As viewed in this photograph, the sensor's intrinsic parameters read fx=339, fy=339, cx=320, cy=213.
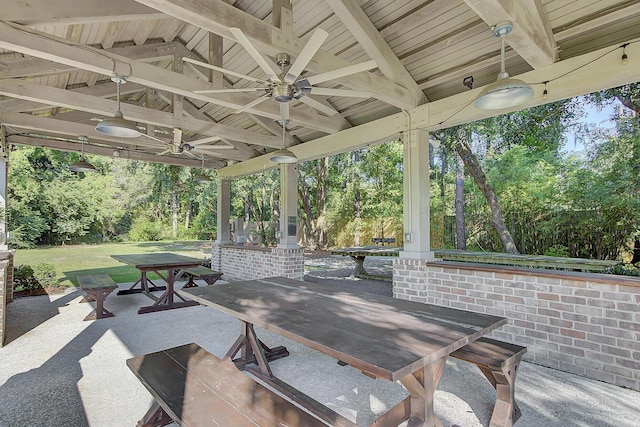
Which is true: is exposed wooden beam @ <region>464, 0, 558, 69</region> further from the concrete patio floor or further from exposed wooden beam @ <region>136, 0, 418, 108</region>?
the concrete patio floor

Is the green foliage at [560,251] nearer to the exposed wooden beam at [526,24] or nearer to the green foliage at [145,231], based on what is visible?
the exposed wooden beam at [526,24]

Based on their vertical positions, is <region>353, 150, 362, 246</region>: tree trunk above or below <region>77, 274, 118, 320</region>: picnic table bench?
above

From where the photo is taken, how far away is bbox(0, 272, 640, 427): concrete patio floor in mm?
2320

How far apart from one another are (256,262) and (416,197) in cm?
413

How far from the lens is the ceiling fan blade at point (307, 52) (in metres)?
2.41

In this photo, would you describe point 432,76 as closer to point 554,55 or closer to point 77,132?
point 554,55

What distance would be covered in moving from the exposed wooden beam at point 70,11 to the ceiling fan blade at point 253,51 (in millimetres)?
1480

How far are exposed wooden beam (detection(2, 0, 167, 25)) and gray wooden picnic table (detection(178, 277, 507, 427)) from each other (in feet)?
8.54

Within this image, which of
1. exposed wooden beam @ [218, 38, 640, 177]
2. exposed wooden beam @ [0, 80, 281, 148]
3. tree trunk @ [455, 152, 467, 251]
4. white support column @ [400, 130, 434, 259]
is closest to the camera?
exposed wooden beam @ [218, 38, 640, 177]

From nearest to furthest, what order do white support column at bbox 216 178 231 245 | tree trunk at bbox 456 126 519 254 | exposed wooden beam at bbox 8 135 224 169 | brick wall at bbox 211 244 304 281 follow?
exposed wooden beam at bbox 8 135 224 169
brick wall at bbox 211 244 304 281
tree trunk at bbox 456 126 519 254
white support column at bbox 216 178 231 245

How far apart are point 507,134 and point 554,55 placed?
596 cm

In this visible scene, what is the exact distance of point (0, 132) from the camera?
5055mm

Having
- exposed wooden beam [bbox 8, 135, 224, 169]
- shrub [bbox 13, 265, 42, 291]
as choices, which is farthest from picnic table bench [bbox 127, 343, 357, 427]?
exposed wooden beam [bbox 8, 135, 224, 169]

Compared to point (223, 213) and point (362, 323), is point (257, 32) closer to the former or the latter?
point (362, 323)
